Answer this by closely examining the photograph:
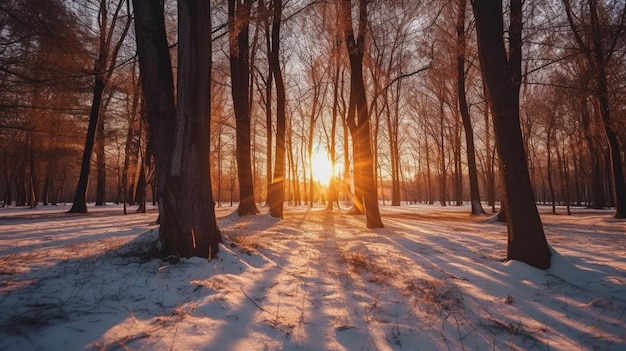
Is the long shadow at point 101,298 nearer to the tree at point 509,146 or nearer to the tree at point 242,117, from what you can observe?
the tree at point 509,146

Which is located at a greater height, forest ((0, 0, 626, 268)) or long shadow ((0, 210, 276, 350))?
forest ((0, 0, 626, 268))

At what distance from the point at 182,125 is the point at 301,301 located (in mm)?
3153

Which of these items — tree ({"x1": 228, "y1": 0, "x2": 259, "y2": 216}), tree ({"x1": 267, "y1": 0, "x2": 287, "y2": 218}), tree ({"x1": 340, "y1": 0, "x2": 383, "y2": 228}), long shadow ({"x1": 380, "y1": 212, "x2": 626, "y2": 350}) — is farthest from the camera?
tree ({"x1": 267, "y1": 0, "x2": 287, "y2": 218})

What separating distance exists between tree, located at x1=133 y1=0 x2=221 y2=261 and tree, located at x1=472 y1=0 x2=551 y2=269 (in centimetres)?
471

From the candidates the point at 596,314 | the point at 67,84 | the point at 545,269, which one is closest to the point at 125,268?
the point at 596,314

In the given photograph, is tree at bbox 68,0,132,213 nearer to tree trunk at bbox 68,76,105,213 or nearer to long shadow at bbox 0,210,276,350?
tree trunk at bbox 68,76,105,213

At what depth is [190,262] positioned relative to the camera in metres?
4.32

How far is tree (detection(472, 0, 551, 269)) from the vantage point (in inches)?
182

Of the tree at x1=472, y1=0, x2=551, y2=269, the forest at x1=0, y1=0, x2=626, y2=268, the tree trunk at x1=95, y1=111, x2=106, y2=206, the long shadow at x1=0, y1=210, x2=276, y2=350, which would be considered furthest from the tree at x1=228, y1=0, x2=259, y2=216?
the tree trunk at x1=95, y1=111, x2=106, y2=206

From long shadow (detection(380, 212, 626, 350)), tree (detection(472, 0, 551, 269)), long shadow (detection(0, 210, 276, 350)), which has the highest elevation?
tree (detection(472, 0, 551, 269))

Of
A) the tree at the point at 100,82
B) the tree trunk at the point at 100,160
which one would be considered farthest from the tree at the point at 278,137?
the tree trunk at the point at 100,160

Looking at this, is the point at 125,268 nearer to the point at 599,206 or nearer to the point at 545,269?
the point at 545,269

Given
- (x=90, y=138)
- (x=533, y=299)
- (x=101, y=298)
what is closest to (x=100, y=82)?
(x=90, y=138)

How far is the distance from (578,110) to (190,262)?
28.3 m
